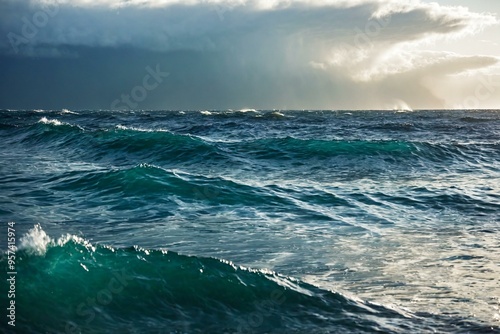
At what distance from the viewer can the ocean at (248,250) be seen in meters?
5.91

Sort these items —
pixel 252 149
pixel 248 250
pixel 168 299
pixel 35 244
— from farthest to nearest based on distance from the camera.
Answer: pixel 252 149 → pixel 248 250 → pixel 35 244 → pixel 168 299

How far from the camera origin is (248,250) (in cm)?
850

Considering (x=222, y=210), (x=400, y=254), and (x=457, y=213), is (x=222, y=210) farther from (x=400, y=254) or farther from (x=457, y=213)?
(x=457, y=213)

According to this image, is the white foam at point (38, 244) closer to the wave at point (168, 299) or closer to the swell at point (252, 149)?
the wave at point (168, 299)

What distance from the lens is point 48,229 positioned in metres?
9.66

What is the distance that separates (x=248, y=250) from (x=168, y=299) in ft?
7.86

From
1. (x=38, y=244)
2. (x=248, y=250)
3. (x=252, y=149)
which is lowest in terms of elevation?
(x=248, y=250)

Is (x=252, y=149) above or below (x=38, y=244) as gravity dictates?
above

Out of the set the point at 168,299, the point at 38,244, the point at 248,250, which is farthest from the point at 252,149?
the point at 168,299

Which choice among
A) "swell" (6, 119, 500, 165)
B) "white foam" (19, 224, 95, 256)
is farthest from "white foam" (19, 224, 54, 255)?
"swell" (6, 119, 500, 165)

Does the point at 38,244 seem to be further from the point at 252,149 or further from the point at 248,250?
the point at 252,149

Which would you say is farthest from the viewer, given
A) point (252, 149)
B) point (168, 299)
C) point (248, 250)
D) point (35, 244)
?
point (252, 149)

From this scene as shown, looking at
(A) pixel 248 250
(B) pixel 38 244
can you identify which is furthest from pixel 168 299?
(A) pixel 248 250

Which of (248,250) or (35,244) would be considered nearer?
(35,244)
